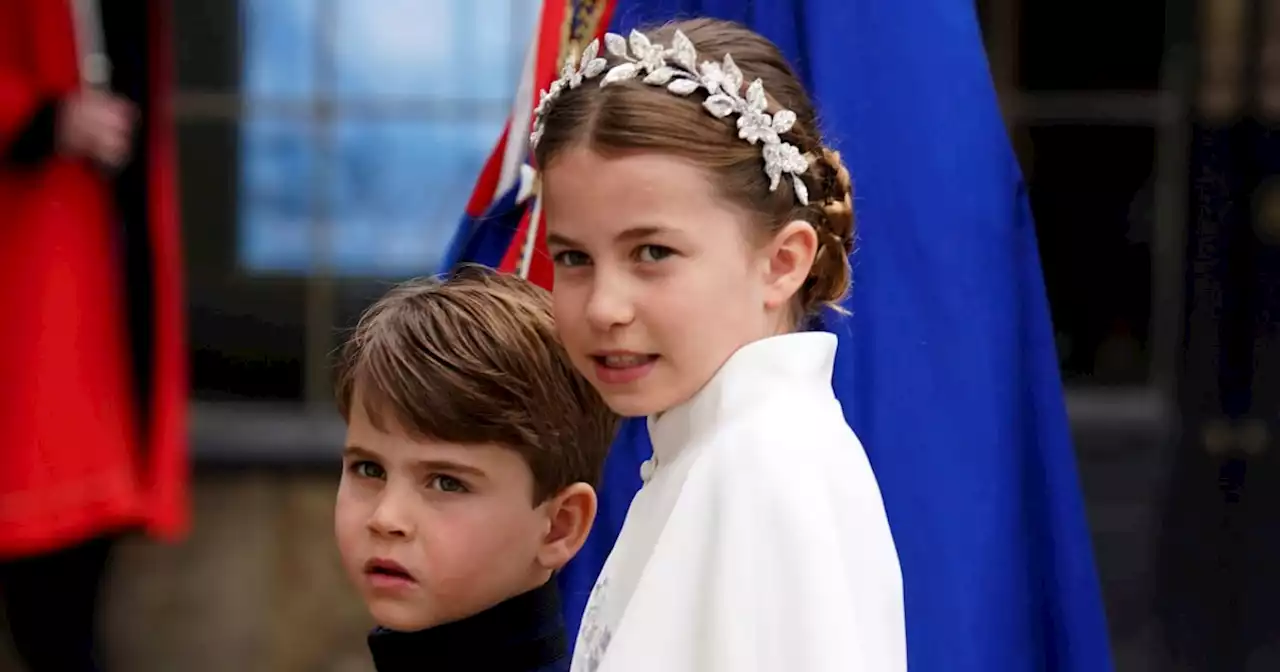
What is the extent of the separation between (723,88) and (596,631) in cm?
36

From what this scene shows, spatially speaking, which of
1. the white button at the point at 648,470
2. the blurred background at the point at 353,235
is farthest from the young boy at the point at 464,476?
the blurred background at the point at 353,235

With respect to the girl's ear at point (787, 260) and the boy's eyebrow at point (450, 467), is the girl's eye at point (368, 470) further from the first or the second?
the girl's ear at point (787, 260)

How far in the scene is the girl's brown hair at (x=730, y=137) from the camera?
1185mm

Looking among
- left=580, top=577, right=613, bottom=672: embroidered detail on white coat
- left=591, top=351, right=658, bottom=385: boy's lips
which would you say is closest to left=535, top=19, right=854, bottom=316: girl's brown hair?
left=591, top=351, right=658, bottom=385: boy's lips

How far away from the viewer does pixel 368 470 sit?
1.44 meters

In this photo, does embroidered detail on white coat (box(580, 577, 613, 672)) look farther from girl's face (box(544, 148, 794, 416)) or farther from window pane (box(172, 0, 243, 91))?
window pane (box(172, 0, 243, 91))

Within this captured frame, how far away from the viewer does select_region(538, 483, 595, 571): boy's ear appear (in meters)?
1.46

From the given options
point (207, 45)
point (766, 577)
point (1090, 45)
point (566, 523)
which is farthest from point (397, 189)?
point (766, 577)

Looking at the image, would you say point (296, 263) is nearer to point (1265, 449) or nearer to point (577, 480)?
point (1265, 449)

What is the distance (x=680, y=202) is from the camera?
1171 millimetres

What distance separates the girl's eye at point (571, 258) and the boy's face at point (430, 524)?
0.75ft

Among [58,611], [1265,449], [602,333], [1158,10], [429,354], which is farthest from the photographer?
[1158,10]

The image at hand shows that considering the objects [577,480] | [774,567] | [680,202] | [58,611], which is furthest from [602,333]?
[58,611]

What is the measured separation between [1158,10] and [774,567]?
310 centimetres
